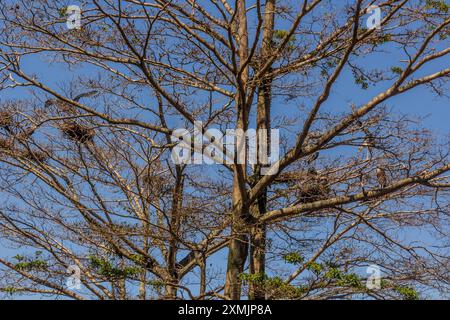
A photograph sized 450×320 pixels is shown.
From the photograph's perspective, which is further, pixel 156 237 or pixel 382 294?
pixel 156 237

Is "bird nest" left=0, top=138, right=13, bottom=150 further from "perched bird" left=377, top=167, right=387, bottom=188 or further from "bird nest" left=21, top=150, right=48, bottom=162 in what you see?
"perched bird" left=377, top=167, right=387, bottom=188

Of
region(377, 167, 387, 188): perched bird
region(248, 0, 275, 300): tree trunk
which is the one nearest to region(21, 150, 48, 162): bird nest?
region(248, 0, 275, 300): tree trunk

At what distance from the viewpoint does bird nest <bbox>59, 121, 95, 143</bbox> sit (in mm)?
10531

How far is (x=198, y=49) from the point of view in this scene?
34.8 ft

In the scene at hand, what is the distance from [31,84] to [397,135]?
225 inches

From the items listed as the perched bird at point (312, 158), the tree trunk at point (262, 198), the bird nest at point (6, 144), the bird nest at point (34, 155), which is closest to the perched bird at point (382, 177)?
the perched bird at point (312, 158)

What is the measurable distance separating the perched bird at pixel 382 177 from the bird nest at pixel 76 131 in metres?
4.78

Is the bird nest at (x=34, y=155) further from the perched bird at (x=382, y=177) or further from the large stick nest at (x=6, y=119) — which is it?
the perched bird at (x=382, y=177)

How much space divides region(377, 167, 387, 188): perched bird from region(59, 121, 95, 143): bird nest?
4.78 meters

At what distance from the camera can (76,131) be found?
10680 mm

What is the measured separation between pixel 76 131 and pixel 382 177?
5.10 metres

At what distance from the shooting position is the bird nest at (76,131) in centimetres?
1053

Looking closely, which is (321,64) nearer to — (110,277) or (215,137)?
(215,137)
